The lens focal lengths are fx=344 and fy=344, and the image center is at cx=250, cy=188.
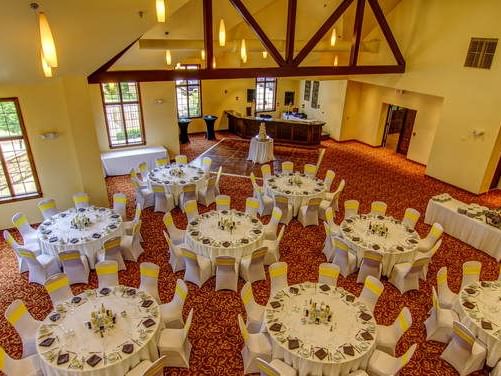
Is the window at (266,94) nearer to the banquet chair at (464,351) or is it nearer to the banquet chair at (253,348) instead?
the banquet chair at (253,348)

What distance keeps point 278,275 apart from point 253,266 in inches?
39.2

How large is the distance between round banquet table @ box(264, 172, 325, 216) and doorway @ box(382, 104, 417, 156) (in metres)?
6.93

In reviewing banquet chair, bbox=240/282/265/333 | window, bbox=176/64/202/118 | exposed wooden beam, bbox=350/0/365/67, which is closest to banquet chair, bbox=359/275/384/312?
banquet chair, bbox=240/282/265/333

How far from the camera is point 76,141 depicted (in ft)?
28.4

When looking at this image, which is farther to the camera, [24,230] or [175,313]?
[24,230]

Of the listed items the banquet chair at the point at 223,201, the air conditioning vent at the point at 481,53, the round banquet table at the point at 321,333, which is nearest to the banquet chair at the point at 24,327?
the round banquet table at the point at 321,333

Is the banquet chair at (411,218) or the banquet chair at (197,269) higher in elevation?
the banquet chair at (411,218)

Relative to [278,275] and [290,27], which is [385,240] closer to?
[278,275]

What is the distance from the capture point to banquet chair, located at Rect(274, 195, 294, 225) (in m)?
8.83

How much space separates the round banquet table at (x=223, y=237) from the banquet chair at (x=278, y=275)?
44.1 inches

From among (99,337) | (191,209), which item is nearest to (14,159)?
(191,209)

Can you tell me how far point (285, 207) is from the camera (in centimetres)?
899

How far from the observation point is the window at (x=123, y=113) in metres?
12.3

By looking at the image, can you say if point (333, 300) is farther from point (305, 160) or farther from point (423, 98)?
point (423, 98)
